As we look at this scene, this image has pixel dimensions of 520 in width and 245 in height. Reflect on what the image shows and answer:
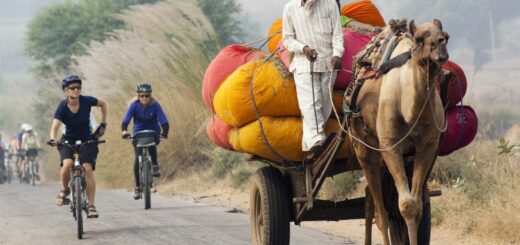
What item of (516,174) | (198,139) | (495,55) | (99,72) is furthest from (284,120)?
(495,55)

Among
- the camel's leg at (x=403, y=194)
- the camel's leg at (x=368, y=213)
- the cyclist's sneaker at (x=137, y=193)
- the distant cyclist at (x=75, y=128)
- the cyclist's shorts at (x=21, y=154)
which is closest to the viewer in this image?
the camel's leg at (x=403, y=194)

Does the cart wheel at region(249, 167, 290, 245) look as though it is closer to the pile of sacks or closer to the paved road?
the pile of sacks

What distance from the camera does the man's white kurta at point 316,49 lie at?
9.73 metres

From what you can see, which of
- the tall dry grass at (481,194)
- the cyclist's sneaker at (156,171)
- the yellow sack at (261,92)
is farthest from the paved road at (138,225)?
the yellow sack at (261,92)

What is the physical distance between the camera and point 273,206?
10344 mm

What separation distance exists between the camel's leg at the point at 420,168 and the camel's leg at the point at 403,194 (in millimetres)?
64

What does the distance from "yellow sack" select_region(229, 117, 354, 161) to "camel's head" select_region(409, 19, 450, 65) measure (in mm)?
1556

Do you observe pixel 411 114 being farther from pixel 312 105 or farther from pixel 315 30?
pixel 315 30

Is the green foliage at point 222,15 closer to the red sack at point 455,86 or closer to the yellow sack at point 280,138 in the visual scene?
the yellow sack at point 280,138

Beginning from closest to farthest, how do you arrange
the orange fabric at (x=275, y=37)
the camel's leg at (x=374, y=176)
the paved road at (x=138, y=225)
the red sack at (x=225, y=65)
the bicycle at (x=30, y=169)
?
1. the camel's leg at (x=374, y=176)
2. the red sack at (x=225, y=65)
3. the orange fabric at (x=275, y=37)
4. the paved road at (x=138, y=225)
5. the bicycle at (x=30, y=169)

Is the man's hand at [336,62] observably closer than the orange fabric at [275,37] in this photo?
Yes

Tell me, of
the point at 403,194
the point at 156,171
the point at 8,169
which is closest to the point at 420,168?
the point at 403,194

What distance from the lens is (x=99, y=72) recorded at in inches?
1099

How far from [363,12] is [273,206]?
1916mm
